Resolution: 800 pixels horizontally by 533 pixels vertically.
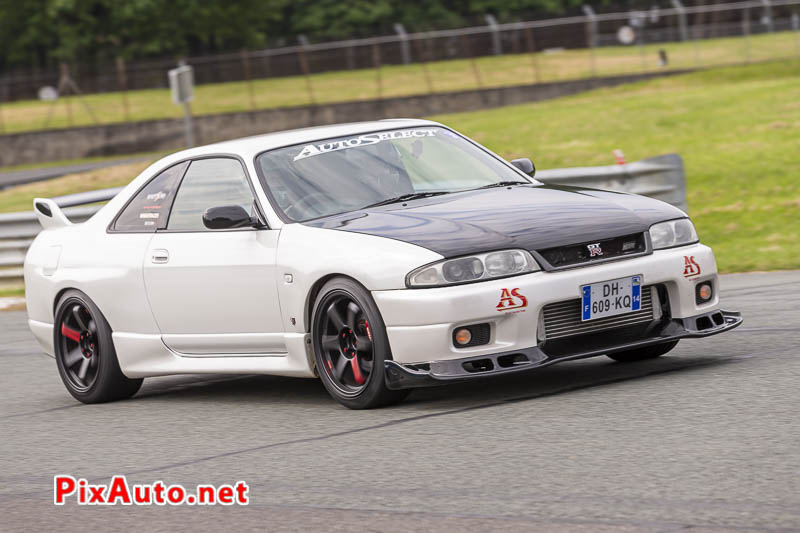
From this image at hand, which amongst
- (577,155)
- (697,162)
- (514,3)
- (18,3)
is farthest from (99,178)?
(514,3)

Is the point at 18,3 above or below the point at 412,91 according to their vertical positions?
above

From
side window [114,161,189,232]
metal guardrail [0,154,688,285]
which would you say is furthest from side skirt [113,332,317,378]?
metal guardrail [0,154,688,285]

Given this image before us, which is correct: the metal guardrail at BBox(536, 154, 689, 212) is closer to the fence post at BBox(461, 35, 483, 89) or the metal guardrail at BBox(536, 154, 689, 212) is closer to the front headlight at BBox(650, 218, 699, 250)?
the front headlight at BBox(650, 218, 699, 250)

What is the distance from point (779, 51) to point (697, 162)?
84.2ft

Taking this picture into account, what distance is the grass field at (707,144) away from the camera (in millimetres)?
13555

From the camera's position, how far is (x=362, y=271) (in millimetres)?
6305

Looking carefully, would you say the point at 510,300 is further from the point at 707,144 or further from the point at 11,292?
the point at 707,144

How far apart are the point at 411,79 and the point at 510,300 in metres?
37.3

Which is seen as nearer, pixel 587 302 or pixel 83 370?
pixel 587 302

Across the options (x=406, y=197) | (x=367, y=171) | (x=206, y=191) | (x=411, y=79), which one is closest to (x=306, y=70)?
(x=411, y=79)

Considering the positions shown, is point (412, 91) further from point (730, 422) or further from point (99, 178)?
point (730, 422)

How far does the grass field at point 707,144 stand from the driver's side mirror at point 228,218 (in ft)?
18.8

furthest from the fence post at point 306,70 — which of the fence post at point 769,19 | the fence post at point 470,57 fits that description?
the fence post at point 769,19

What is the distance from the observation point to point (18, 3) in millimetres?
65000
